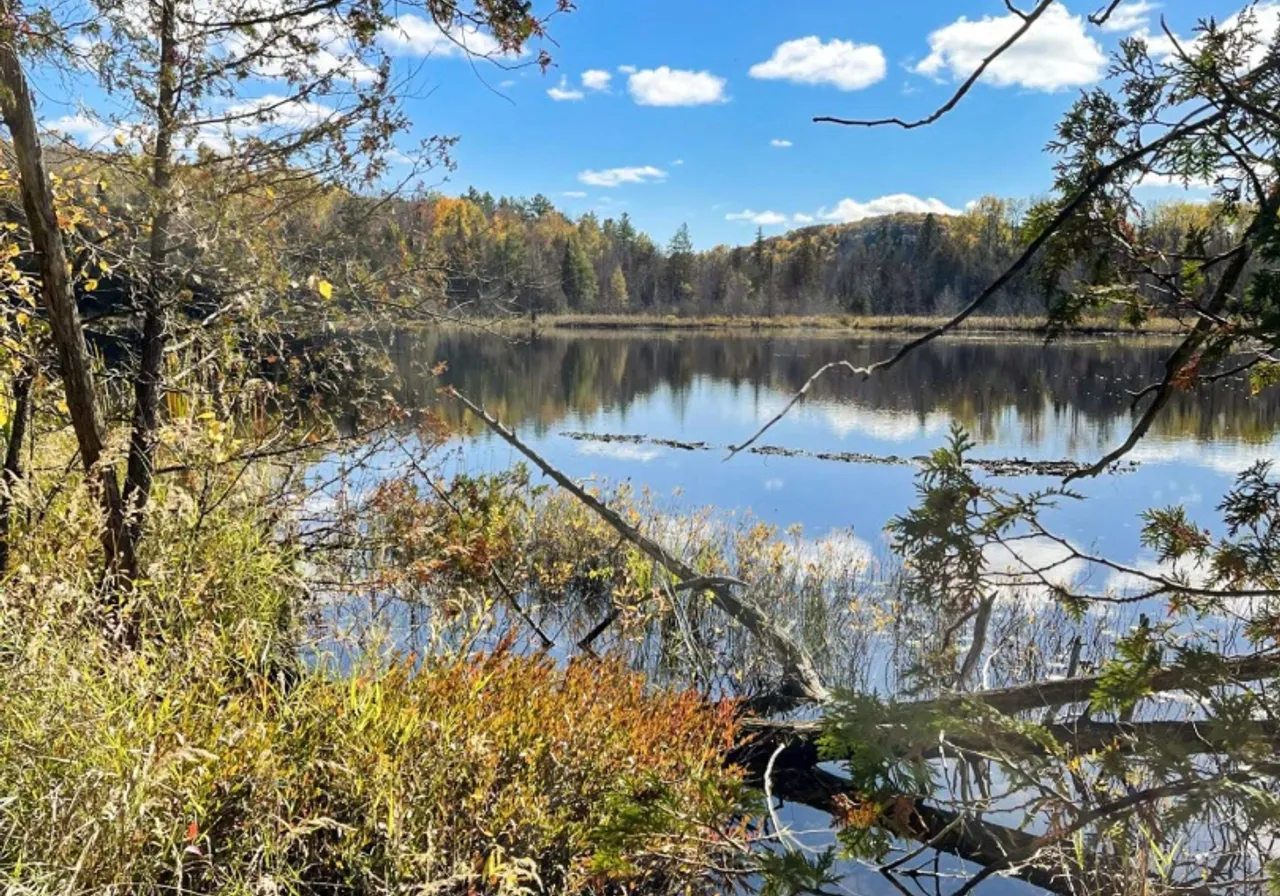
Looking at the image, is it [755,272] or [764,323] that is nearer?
[764,323]

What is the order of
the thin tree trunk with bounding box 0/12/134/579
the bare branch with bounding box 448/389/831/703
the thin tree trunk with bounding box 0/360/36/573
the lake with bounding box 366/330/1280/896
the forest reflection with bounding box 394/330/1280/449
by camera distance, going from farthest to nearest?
the forest reflection with bounding box 394/330/1280/449 → the lake with bounding box 366/330/1280/896 → the bare branch with bounding box 448/389/831/703 → the thin tree trunk with bounding box 0/360/36/573 → the thin tree trunk with bounding box 0/12/134/579

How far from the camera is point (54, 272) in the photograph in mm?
2748

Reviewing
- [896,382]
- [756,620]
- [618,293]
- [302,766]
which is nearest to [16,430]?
[302,766]

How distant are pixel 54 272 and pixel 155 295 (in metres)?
0.82

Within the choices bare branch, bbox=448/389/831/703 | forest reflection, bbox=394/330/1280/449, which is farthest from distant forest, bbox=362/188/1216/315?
bare branch, bbox=448/389/831/703

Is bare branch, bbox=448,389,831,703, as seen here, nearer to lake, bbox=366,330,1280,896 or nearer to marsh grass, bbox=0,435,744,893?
lake, bbox=366,330,1280,896

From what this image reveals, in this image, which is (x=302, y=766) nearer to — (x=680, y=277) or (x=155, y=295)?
(x=155, y=295)

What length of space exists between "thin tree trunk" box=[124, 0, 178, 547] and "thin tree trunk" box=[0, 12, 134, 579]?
0.77 feet

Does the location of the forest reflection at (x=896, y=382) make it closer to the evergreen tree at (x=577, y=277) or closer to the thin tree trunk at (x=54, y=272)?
the thin tree trunk at (x=54, y=272)

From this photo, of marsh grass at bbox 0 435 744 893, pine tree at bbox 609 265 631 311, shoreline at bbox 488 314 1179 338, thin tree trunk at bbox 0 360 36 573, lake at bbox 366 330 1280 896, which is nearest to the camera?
marsh grass at bbox 0 435 744 893

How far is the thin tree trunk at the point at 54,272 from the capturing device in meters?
2.45

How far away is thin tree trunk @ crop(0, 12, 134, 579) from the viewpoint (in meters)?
2.45

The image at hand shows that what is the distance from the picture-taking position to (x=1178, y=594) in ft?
4.56

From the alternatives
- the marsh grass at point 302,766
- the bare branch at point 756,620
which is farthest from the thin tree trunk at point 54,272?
the bare branch at point 756,620
